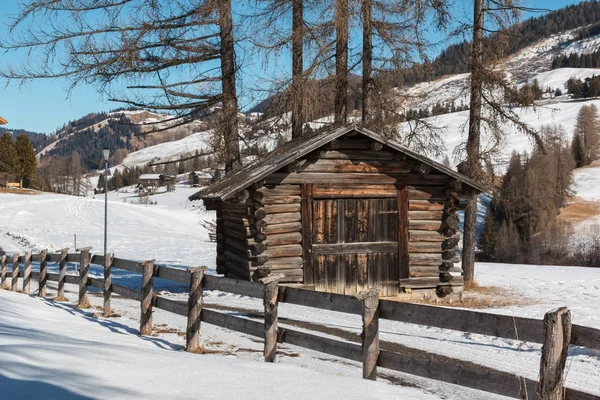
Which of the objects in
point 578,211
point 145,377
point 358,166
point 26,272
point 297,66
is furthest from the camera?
point 578,211

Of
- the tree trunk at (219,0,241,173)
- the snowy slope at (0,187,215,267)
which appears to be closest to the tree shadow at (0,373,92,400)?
the snowy slope at (0,187,215,267)

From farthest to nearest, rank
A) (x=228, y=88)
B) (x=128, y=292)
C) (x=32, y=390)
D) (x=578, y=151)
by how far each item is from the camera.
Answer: (x=578, y=151) → (x=228, y=88) → (x=128, y=292) → (x=32, y=390)

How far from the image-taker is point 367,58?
1911cm

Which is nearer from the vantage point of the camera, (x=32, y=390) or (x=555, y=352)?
(x=32, y=390)

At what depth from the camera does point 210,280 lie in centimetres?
860

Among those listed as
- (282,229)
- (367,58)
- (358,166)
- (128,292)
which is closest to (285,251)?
(282,229)

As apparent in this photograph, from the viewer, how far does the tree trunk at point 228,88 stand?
1781 cm

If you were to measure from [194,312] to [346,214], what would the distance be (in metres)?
7.40

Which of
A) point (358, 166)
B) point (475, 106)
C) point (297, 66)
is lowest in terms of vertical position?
point (358, 166)

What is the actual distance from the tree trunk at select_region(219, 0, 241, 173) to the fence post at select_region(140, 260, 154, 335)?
8481 mm

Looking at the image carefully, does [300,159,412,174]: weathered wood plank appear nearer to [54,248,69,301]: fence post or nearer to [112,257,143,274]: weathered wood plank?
[112,257,143,274]: weathered wood plank

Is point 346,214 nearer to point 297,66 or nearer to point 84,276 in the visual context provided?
point 297,66

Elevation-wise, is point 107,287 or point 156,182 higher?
point 156,182

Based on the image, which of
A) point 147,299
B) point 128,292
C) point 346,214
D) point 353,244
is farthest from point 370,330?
point 346,214
